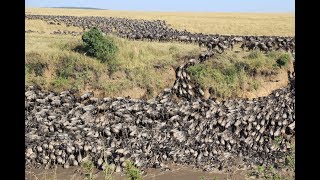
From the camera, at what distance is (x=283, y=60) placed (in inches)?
859

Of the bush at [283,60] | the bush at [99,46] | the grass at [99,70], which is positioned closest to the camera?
the grass at [99,70]

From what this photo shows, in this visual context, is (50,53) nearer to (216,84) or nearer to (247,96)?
(216,84)

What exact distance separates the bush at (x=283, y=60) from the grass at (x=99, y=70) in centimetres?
462

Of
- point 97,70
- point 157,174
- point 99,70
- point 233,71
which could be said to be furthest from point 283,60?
point 157,174

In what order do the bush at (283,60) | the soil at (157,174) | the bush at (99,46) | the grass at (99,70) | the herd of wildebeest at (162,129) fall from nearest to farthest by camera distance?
the soil at (157,174) → the herd of wildebeest at (162,129) → the grass at (99,70) → the bush at (283,60) → the bush at (99,46)

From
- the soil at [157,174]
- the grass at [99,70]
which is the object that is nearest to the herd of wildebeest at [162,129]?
the soil at [157,174]

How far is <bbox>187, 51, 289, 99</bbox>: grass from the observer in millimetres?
20781

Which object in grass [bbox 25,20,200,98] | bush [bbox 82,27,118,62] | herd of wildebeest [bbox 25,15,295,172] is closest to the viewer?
herd of wildebeest [bbox 25,15,295,172]

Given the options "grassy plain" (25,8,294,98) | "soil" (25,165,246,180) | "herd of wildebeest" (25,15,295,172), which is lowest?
"soil" (25,165,246,180)

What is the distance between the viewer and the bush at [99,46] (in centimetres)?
2233

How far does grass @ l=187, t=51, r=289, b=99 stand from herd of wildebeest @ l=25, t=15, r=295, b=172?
722 millimetres

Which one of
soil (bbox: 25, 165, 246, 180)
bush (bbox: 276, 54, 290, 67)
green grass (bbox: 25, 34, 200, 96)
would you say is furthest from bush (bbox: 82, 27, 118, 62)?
bush (bbox: 276, 54, 290, 67)

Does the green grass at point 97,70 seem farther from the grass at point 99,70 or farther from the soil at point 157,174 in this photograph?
the soil at point 157,174

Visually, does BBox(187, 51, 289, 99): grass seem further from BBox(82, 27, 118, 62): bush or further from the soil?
the soil
